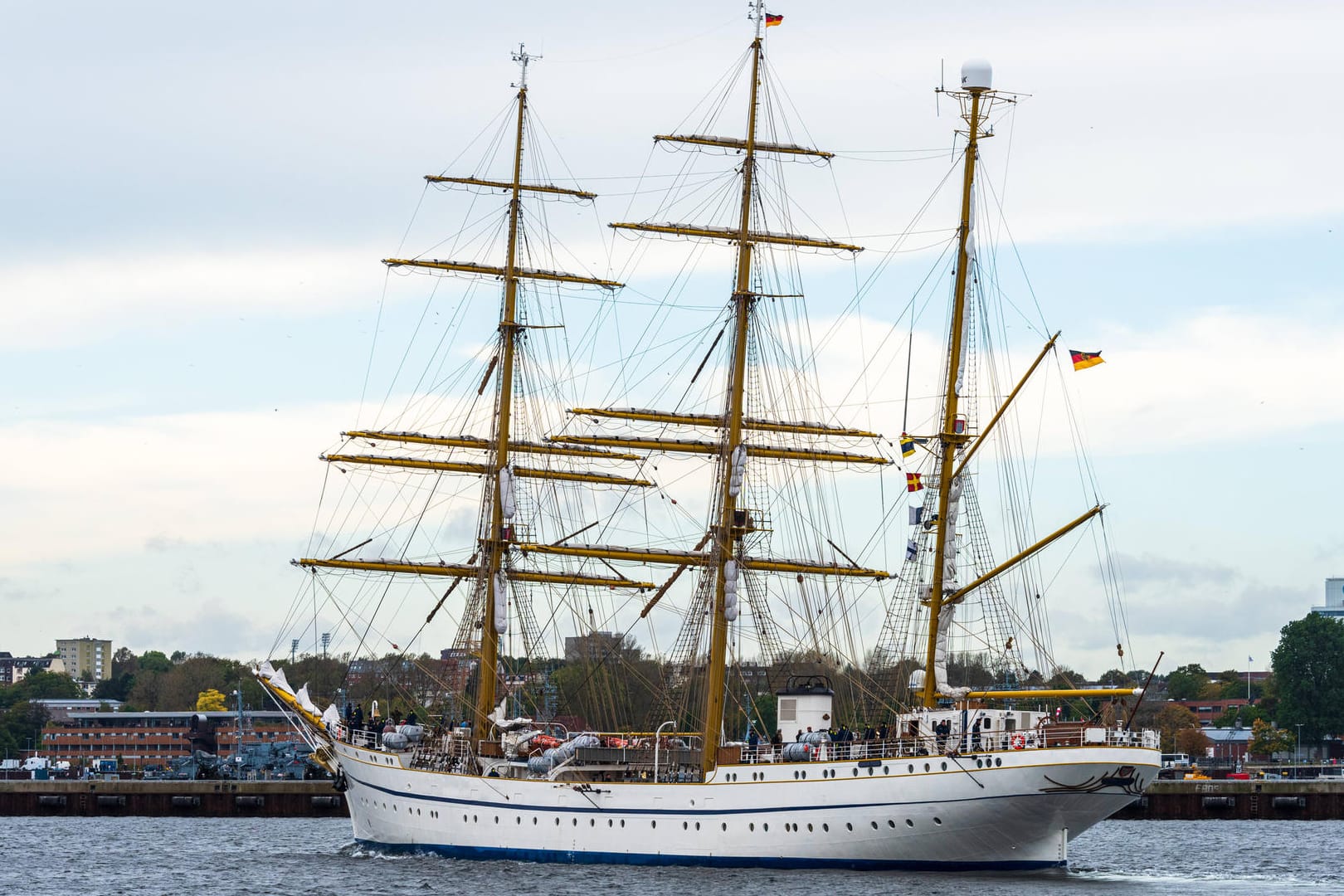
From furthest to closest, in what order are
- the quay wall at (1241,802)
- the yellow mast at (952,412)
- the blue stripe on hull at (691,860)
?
the quay wall at (1241,802)
the yellow mast at (952,412)
the blue stripe on hull at (691,860)

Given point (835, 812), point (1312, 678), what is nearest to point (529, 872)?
point (835, 812)

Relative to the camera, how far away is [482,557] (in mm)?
83688

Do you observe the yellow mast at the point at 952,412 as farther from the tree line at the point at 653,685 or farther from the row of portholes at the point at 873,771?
the row of portholes at the point at 873,771

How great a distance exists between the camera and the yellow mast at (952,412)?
2835 inches

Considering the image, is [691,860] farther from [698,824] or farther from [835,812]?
[835,812]

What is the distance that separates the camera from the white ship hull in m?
64.1

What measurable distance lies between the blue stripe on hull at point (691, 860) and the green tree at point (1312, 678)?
408 ft

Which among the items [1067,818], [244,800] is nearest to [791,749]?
[1067,818]

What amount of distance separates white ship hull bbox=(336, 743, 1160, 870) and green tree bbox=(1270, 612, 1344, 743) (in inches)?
4841

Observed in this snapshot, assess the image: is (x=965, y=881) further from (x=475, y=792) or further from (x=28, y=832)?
(x=28, y=832)

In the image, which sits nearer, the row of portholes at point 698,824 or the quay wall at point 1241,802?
the row of portholes at point 698,824

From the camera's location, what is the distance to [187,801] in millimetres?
129875

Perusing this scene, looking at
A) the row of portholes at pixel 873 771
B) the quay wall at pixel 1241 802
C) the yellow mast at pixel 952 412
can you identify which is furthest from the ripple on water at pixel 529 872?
the quay wall at pixel 1241 802

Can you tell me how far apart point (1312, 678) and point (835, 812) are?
428ft
